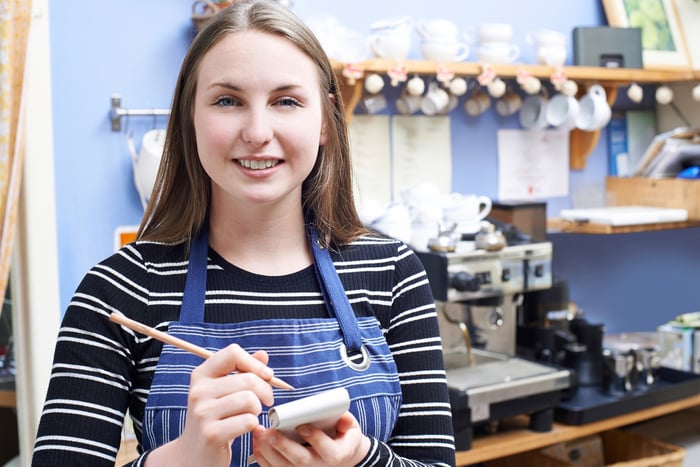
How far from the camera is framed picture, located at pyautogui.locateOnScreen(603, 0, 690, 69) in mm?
2826

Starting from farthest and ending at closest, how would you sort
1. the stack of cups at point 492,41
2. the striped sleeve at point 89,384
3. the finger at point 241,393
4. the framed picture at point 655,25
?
the framed picture at point 655,25 → the stack of cups at point 492,41 → the striped sleeve at point 89,384 → the finger at point 241,393

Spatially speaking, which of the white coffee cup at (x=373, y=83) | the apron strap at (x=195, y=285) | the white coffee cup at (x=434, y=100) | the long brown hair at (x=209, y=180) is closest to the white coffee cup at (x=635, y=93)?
the white coffee cup at (x=434, y=100)

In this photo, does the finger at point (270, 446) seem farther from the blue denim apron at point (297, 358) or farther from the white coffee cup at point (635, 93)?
the white coffee cup at point (635, 93)

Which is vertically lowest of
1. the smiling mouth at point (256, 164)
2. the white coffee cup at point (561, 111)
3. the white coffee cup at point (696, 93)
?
the smiling mouth at point (256, 164)

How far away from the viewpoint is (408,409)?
108 centimetres

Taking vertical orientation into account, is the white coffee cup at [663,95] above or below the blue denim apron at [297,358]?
above

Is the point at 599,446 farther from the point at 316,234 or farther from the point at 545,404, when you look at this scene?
the point at 316,234

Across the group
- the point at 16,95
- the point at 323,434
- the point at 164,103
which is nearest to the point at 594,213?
the point at 164,103

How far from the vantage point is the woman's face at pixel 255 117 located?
38.3 inches

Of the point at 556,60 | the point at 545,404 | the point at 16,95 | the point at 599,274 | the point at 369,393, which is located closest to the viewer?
the point at 369,393

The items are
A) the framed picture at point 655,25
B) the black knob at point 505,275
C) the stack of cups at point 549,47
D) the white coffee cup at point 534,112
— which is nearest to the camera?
the black knob at point 505,275

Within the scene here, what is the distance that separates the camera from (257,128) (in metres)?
0.96

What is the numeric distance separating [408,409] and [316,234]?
10.3 inches

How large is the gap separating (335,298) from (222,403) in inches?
10.4
